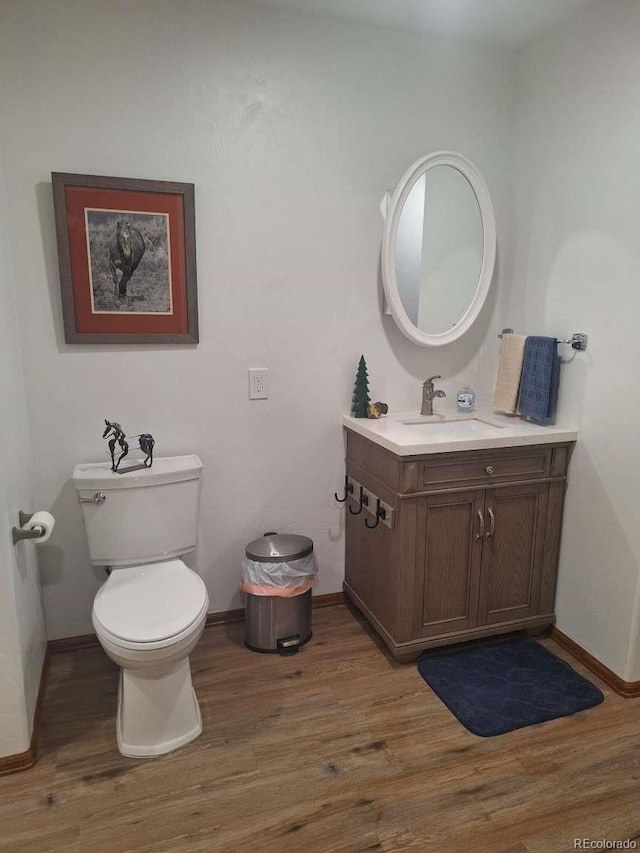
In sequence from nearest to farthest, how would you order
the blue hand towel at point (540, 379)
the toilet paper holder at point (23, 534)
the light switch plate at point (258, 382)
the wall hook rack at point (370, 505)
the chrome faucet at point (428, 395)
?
the toilet paper holder at point (23, 534) → the wall hook rack at point (370, 505) → the blue hand towel at point (540, 379) → the light switch plate at point (258, 382) → the chrome faucet at point (428, 395)

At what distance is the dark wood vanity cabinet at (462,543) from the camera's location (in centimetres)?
224

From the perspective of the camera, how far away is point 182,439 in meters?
2.46

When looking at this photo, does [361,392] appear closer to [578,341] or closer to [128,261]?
[578,341]

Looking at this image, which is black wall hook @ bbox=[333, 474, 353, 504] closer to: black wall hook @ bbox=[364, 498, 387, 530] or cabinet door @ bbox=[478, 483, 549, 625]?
black wall hook @ bbox=[364, 498, 387, 530]

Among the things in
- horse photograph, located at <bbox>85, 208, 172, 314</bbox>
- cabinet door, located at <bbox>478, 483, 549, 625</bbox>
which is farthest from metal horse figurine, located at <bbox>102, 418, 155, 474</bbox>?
cabinet door, located at <bbox>478, 483, 549, 625</bbox>

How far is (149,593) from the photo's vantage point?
2.02m

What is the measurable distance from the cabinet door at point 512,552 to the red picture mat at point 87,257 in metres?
1.46

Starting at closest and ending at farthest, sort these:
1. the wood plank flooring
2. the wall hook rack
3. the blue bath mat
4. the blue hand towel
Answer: the wood plank flooring → the blue bath mat → the wall hook rack → the blue hand towel

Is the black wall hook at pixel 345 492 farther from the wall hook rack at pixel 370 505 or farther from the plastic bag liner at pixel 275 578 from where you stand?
the plastic bag liner at pixel 275 578

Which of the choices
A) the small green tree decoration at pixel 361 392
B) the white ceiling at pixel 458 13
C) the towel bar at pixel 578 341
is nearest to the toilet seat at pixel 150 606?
the small green tree decoration at pixel 361 392

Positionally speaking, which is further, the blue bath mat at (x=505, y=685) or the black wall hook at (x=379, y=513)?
the black wall hook at (x=379, y=513)

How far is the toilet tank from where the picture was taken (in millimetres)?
2154

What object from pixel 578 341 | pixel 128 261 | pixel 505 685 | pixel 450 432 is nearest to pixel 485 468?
pixel 450 432

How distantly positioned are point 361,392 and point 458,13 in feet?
5.05
